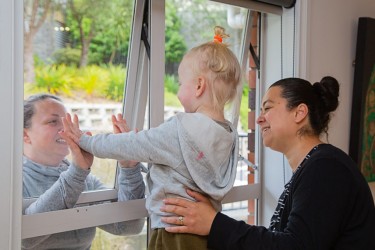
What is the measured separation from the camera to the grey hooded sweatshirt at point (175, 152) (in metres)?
1.38

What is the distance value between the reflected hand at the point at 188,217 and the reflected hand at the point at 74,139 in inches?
12.1

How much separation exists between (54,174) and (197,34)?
3.16 ft

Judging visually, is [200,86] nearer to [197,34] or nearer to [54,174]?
[54,174]

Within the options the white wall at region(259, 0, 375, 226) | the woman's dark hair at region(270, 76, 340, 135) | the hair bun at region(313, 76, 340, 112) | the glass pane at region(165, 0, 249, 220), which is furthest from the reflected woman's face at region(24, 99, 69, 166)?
the white wall at region(259, 0, 375, 226)

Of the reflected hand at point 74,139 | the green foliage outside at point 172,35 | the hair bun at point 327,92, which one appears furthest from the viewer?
the green foliage outside at point 172,35

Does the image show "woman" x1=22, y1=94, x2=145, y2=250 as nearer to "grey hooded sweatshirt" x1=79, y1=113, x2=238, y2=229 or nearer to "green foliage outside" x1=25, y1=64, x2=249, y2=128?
"green foliage outside" x1=25, y1=64, x2=249, y2=128

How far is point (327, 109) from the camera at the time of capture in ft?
5.46

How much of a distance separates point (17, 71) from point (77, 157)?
1.07ft

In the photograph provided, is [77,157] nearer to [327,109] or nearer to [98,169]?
[98,169]

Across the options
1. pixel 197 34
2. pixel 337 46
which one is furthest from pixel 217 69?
pixel 337 46

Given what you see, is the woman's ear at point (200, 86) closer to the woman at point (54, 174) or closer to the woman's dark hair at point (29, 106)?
the woman at point (54, 174)

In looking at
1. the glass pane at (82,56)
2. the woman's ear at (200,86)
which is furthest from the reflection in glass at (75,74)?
the woman's ear at (200,86)

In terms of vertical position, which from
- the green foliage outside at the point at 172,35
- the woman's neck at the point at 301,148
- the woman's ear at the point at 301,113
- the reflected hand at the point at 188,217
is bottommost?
the reflected hand at the point at 188,217

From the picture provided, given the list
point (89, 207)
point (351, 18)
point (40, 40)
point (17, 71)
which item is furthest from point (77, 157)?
point (351, 18)
